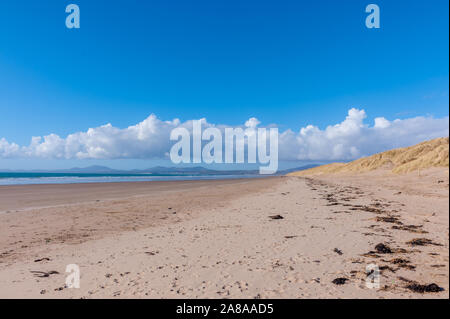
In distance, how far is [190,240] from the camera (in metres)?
9.14

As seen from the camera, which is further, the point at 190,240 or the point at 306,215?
the point at 306,215

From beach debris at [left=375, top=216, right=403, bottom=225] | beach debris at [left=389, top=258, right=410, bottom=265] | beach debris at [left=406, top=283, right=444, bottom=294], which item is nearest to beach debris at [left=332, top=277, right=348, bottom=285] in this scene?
beach debris at [left=406, top=283, right=444, bottom=294]

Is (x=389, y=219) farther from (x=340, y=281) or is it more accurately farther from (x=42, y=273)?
(x=42, y=273)

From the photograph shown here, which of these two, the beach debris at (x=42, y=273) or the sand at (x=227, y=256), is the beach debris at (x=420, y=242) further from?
the beach debris at (x=42, y=273)

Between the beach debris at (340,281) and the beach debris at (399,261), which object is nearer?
the beach debris at (340,281)

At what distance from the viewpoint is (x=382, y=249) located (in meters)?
7.30

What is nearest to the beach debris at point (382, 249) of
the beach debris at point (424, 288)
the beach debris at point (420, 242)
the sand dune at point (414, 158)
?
the beach debris at point (420, 242)

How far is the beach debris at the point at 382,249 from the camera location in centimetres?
718

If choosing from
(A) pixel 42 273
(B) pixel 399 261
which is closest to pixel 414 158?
(B) pixel 399 261

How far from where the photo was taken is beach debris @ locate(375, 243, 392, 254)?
23.5ft

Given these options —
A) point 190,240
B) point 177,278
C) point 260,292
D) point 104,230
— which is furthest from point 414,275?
point 104,230

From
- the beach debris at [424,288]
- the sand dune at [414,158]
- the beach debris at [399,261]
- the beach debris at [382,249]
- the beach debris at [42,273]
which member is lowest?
the beach debris at [42,273]
